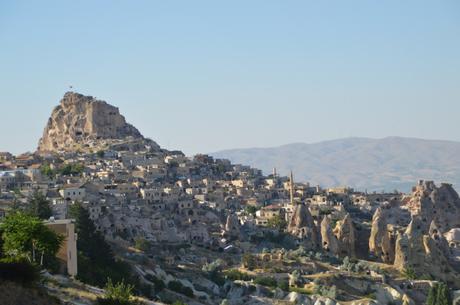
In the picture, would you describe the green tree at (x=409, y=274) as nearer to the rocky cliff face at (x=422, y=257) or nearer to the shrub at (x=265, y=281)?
the rocky cliff face at (x=422, y=257)

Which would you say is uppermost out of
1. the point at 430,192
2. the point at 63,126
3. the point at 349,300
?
the point at 63,126

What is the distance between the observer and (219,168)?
420 ft

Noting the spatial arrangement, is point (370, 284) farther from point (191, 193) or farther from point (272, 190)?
point (272, 190)

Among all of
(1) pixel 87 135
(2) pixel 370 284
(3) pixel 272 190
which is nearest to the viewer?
(2) pixel 370 284

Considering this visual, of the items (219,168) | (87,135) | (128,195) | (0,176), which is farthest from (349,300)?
(87,135)

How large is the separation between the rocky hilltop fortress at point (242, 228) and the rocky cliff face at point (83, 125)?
845 centimetres

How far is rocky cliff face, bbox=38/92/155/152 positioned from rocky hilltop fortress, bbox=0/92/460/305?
845cm

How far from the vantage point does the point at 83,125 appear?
140m

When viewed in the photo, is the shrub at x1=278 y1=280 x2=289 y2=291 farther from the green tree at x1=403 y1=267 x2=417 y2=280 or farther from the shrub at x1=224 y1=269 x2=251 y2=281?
the green tree at x1=403 y1=267 x2=417 y2=280

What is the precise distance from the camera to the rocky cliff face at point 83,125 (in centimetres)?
13875

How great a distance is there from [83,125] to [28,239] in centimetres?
9561

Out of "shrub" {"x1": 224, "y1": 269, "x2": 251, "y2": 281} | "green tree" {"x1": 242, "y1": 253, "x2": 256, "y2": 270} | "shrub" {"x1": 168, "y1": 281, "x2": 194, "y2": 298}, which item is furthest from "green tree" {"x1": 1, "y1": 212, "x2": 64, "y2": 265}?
"green tree" {"x1": 242, "y1": 253, "x2": 256, "y2": 270}

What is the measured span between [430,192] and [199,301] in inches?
1885

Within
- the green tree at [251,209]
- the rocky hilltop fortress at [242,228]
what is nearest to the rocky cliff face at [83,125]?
the rocky hilltop fortress at [242,228]
